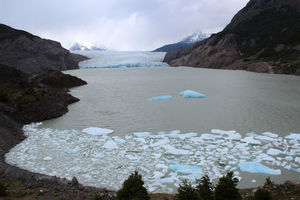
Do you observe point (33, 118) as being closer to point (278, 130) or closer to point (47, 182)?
point (47, 182)

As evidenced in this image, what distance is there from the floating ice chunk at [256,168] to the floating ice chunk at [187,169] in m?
Answer: 1.30

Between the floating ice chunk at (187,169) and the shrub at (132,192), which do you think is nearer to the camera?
the shrub at (132,192)

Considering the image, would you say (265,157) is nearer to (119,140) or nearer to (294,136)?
(294,136)

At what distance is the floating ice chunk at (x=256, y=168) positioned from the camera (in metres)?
7.02

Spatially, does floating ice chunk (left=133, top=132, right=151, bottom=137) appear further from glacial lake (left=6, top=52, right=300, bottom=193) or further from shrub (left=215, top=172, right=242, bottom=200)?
shrub (left=215, top=172, right=242, bottom=200)

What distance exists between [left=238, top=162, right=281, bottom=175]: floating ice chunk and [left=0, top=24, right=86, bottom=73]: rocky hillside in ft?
163

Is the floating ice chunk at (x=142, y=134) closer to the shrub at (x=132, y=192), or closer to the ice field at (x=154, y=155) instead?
the ice field at (x=154, y=155)

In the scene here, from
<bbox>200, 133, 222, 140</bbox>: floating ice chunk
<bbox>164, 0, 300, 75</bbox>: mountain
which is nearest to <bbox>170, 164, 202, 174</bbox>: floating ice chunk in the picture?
<bbox>200, 133, 222, 140</bbox>: floating ice chunk

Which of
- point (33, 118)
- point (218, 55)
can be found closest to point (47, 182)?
point (33, 118)

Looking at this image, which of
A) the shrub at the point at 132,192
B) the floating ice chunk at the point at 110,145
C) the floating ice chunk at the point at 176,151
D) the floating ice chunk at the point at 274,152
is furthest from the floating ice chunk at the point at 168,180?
the floating ice chunk at the point at 274,152

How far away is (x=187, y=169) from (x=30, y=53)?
60.3 meters

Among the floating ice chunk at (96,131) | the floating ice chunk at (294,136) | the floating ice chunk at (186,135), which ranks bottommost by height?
the floating ice chunk at (96,131)

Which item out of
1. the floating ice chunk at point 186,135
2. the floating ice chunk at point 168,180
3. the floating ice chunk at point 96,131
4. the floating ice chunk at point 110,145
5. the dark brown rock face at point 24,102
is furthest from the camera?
the dark brown rock face at point 24,102

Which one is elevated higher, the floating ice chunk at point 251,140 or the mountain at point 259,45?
the mountain at point 259,45
